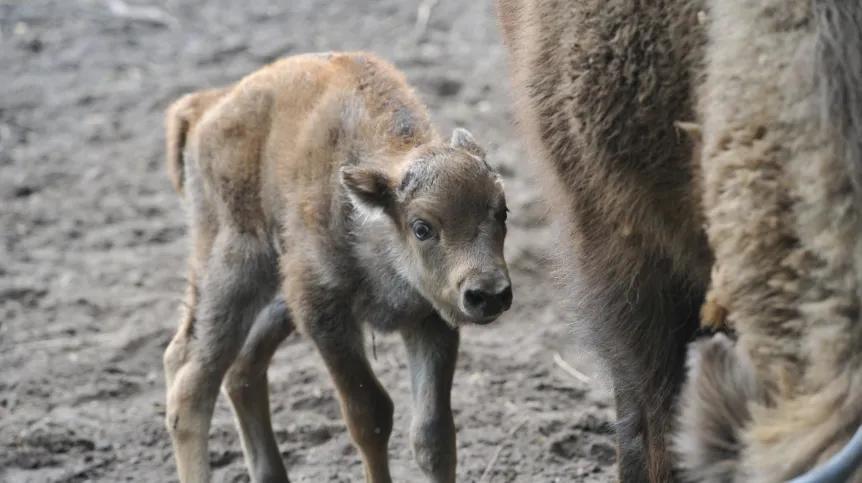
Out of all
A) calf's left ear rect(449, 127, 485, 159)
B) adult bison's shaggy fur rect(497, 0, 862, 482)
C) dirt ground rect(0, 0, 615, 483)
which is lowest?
dirt ground rect(0, 0, 615, 483)

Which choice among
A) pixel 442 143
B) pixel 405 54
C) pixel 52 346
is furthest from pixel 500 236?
pixel 405 54

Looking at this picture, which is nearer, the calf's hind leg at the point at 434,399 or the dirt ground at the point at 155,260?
the calf's hind leg at the point at 434,399

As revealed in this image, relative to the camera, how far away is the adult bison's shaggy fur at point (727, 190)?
2.18 metres

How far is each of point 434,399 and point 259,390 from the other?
785mm

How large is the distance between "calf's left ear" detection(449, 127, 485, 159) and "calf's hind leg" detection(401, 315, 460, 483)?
624 mm

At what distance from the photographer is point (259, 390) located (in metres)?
4.51

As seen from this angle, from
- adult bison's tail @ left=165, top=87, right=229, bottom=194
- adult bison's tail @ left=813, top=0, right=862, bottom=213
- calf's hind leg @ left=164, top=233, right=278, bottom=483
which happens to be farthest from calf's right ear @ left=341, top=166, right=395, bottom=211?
adult bison's tail @ left=813, top=0, right=862, bottom=213

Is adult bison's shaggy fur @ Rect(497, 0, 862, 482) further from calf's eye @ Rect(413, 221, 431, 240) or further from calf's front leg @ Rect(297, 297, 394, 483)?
calf's front leg @ Rect(297, 297, 394, 483)

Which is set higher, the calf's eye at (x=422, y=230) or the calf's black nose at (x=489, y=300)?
the calf's eye at (x=422, y=230)

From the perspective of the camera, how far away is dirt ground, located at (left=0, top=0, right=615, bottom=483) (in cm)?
482

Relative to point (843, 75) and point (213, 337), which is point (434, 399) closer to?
point (213, 337)

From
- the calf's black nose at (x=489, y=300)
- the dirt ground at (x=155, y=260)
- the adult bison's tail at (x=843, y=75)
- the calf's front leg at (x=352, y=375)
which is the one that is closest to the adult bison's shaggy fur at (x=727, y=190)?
the adult bison's tail at (x=843, y=75)

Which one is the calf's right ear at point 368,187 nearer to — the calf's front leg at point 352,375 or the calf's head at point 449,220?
the calf's head at point 449,220

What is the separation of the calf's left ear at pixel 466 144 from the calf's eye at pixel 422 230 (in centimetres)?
29
